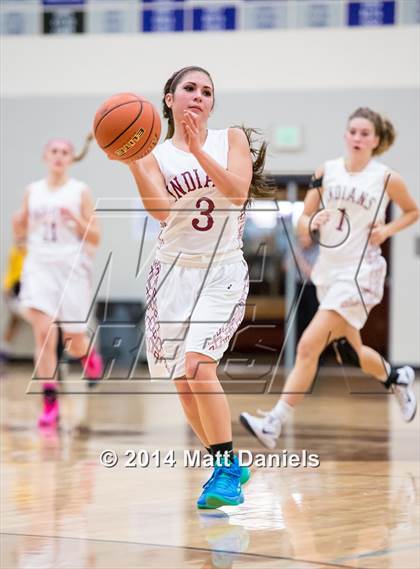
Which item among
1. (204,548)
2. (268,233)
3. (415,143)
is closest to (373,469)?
(204,548)

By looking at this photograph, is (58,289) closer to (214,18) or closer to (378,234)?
(378,234)

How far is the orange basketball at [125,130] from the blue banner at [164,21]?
7.91 metres

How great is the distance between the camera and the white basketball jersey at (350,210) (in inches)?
254

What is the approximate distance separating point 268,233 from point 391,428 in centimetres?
606

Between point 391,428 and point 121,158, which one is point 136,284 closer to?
point 391,428

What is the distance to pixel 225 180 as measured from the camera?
13.6 ft

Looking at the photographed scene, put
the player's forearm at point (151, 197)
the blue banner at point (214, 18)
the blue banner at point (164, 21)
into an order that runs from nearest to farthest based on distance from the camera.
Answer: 1. the player's forearm at point (151, 197)
2. the blue banner at point (214, 18)
3. the blue banner at point (164, 21)

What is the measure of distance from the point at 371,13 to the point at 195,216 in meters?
7.73

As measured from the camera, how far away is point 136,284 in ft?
41.7

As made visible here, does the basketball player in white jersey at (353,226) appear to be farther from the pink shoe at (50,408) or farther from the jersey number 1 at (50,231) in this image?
the jersey number 1 at (50,231)

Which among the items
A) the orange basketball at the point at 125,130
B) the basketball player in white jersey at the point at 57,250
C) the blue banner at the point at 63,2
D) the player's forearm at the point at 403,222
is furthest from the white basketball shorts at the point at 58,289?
the blue banner at the point at 63,2

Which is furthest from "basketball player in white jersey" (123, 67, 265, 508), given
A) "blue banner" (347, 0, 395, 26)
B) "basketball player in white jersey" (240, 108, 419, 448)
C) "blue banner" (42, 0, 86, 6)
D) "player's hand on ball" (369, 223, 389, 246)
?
"blue banner" (42, 0, 86, 6)

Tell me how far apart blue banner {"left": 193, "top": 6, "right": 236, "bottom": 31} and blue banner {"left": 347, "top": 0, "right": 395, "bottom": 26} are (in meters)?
1.23

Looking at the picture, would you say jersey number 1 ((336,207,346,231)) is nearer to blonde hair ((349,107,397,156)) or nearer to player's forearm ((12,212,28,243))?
blonde hair ((349,107,397,156))
